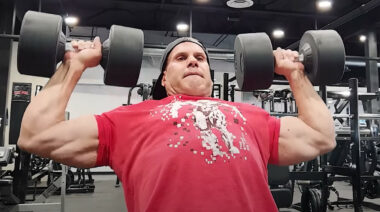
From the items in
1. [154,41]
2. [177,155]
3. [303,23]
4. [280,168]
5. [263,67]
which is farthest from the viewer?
[154,41]

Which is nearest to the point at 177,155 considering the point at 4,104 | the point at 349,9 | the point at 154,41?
the point at 4,104

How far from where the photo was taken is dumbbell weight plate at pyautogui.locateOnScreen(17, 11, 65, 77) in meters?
1.21

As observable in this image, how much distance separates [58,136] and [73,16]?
15.6 ft

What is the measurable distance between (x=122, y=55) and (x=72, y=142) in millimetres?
356

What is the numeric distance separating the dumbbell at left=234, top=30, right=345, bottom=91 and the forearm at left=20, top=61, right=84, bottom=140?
63cm

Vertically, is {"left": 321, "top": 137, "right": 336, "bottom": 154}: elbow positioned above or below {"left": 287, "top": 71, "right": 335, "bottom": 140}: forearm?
below

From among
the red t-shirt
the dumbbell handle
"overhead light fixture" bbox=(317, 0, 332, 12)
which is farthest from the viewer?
"overhead light fixture" bbox=(317, 0, 332, 12)

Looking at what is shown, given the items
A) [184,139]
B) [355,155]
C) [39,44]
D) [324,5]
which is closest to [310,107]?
[184,139]

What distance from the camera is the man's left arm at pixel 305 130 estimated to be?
1.35 m

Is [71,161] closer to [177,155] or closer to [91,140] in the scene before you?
[91,140]

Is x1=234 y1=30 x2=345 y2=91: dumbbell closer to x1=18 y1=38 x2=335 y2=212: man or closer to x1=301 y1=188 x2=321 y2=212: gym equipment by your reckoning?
x1=18 y1=38 x2=335 y2=212: man

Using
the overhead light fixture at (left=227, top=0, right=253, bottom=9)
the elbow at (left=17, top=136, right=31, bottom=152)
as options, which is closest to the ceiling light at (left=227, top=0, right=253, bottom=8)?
the overhead light fixture at (left=227, top=0, right=253, bottom=9)

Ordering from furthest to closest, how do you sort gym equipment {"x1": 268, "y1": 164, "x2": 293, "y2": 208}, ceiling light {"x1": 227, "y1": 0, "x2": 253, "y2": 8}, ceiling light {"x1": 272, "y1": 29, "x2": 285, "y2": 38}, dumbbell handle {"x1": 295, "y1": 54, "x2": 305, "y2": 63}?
ceiling light {"x1": 272, "y1": 29, "x2": 285, "y2": 38}
ceiling light {"x1": 227, "y1": 0, "x2": 253, "y2": 8}
gym equipment {"x1": 268, "y1": 164, "x2": 293, "y2": 208}
dumbbell handle {"x1": 295, "y1": 54, "x2": 305, "y2": 63}

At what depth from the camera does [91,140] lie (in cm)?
122
